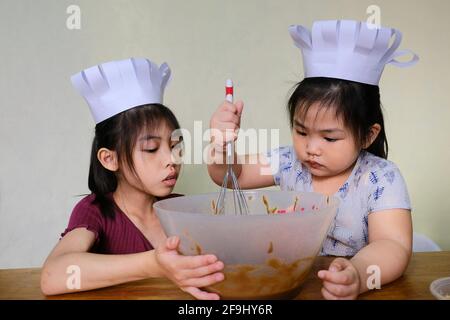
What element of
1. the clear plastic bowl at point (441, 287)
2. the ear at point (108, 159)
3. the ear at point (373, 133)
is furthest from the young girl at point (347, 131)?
the ear at point (108, 159)

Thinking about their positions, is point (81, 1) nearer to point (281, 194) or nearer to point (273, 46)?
point (273, 46)

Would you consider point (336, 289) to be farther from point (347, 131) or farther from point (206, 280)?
point (347, 131)

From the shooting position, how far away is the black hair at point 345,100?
90cm

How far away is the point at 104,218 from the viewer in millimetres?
951

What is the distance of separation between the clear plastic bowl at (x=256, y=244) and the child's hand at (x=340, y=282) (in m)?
0.04

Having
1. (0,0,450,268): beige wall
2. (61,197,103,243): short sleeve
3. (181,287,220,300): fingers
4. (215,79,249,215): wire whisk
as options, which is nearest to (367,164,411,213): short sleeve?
(215,79,249,215): wire whisk

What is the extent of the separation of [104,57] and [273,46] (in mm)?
546

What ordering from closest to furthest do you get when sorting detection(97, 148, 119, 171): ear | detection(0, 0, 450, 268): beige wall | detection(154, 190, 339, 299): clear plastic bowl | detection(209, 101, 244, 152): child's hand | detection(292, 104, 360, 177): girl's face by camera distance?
1. detection(154, 190, 339, 299): clear plastic bowl
2. detection(209, 101, 244, 152): child's hand
3. detection(292, 104, 360, 177): girl's face
4. detection(97, 148, 119, 171): ear
5. detection(0, 0, 450, 268): beige wall

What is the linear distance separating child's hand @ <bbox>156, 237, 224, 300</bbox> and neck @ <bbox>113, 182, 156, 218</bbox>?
404 millimetres

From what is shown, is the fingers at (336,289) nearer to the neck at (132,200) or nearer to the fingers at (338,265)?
the fingers at (338,265)

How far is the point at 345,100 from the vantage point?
0.90 meters

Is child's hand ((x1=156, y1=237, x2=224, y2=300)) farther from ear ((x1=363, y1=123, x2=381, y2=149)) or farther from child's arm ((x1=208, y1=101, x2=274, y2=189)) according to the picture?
ear ((x1=363, y1=123, x2=381, y2=149))

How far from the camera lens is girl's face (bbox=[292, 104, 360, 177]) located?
2.93 ft

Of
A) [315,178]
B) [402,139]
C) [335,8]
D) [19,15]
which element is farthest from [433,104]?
[19,15]
